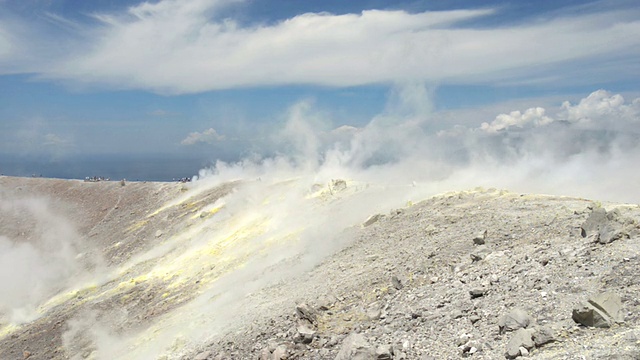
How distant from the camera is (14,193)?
54.1m

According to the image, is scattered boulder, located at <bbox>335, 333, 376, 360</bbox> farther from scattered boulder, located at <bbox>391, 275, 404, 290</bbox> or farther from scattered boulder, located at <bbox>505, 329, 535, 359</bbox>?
scattered boulder, located at <bbox>391, 275, 404, 290</bbox>

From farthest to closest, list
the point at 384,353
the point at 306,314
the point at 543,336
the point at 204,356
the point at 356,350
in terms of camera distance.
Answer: the point at 204,356, the point at 306,314, the point at 356,350, the point at 384,353, the point at 543,336

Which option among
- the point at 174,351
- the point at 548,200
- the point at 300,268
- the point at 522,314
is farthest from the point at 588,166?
the point at 174,351

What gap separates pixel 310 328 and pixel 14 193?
175 ft

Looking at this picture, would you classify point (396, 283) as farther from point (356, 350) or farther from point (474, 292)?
point (356, 350)

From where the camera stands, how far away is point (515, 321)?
929cm

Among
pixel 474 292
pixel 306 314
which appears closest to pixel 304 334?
pixel 306 314

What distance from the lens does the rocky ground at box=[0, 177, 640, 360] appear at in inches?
359

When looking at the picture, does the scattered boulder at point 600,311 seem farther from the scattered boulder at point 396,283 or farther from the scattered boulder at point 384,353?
the scattered boulder at point 396,283

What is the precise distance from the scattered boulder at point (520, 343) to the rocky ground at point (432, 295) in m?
0.02

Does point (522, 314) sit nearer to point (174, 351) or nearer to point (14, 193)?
point (174, 351)

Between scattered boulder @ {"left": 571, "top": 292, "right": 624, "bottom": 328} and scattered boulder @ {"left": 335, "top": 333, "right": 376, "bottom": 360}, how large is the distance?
376 centimetres

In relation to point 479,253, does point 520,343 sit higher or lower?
higher

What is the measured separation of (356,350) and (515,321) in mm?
3061
